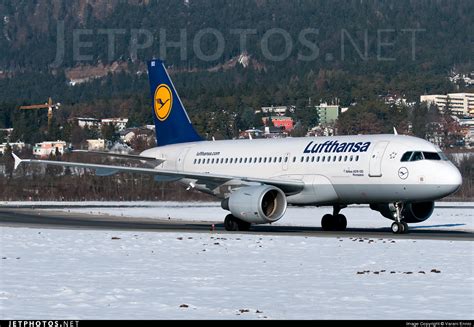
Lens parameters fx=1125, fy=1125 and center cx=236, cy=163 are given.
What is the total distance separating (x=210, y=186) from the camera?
154ft

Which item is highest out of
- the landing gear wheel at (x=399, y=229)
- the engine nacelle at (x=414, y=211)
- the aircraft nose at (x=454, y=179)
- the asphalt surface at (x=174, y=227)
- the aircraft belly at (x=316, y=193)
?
the aircraft nose at (x=454, y=179)

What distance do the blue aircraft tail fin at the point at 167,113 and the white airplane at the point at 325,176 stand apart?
12.5ft

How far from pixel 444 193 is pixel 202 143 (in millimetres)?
14313

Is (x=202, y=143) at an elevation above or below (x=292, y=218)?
above

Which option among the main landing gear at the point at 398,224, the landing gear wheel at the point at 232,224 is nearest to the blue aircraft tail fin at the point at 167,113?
the landing gear wheel at the point at 232,224

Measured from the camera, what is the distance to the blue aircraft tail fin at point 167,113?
2093 inches

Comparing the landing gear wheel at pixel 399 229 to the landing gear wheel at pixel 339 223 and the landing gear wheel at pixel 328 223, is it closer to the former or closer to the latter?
the landing gear wheel at pixel 339 223

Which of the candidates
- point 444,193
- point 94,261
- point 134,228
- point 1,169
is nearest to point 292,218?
point 134,228

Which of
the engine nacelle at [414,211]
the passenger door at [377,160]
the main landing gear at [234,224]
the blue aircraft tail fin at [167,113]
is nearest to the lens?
the passenger door at [377,160]

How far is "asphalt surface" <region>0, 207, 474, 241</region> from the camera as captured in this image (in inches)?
1594

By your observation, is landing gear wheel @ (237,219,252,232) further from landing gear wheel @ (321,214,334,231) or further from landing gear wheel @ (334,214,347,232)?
landing gear wheel @ (334,214,347,232)

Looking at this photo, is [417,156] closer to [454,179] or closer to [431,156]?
[431,156]

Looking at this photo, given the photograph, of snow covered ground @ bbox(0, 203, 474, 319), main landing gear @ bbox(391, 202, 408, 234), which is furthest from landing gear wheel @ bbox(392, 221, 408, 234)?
snow covered ground @ bbox(0, 203, 474, 319)

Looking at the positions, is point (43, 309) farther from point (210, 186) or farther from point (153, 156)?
point (153, 156)
